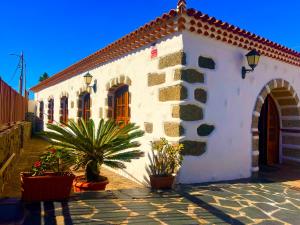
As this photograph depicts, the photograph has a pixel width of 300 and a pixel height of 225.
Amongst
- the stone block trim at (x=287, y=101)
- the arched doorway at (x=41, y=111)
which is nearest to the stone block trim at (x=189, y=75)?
the stone block trim at (x=287, y=101)

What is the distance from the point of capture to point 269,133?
8203 mm

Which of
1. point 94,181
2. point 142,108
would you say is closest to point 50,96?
point 142,108

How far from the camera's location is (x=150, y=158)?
5895mm

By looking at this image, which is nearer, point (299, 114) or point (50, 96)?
point (299, 114)

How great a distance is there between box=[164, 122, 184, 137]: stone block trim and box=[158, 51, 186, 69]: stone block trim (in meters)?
1.17

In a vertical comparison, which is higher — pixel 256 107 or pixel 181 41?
pixel 181 41

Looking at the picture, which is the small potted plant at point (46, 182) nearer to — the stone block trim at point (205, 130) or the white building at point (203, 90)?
the white building at point (203, 90)

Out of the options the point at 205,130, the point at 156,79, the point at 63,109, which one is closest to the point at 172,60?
the point at 156,79

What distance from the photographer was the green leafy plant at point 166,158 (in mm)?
5078

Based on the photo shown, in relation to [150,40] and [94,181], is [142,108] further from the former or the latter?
[94,181]

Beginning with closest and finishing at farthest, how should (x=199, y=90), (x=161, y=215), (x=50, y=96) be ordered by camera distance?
(x=161, y=215), (x=199, y=90), (x=50, y=96)

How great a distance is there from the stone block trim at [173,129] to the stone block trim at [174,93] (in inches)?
19.3

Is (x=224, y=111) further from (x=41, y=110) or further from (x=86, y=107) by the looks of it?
(x=41, y=110)

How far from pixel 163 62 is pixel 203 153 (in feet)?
6.62
